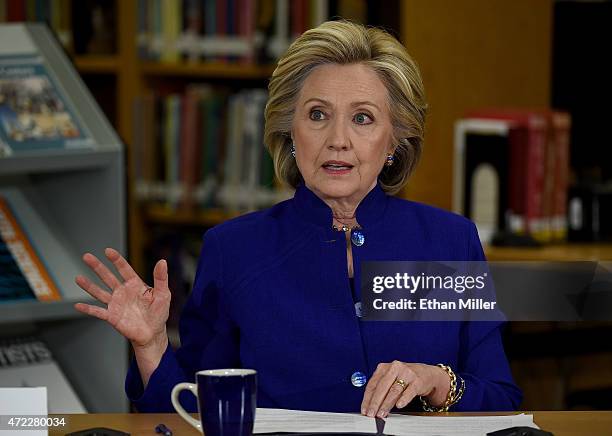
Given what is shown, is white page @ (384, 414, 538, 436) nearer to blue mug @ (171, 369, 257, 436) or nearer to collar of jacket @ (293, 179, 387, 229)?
blue mug @ (171, 369, 257, 436)

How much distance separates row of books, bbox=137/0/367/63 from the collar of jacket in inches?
76.0

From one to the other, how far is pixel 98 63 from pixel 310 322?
233 cm

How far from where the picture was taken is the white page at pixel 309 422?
1340mm

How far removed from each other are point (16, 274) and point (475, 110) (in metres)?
1.74

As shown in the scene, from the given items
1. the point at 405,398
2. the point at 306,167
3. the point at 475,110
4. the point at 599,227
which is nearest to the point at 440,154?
the point at 475,110

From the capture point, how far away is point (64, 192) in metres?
2.42

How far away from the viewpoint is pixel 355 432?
1332mm

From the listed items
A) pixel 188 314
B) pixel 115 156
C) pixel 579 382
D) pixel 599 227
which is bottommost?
pixel 579 382

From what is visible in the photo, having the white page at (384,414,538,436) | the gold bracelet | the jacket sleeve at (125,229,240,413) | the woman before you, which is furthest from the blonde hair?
the white page at (384,414,538,436)

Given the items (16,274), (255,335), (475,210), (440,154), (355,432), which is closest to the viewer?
(355,432)

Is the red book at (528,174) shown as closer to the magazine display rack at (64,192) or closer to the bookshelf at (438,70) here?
the bookshelf at (438,70)

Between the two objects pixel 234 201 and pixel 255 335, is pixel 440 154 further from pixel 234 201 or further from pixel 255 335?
pixel 255 335

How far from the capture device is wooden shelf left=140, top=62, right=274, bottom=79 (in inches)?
145

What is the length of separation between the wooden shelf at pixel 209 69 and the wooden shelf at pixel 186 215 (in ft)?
1.46
